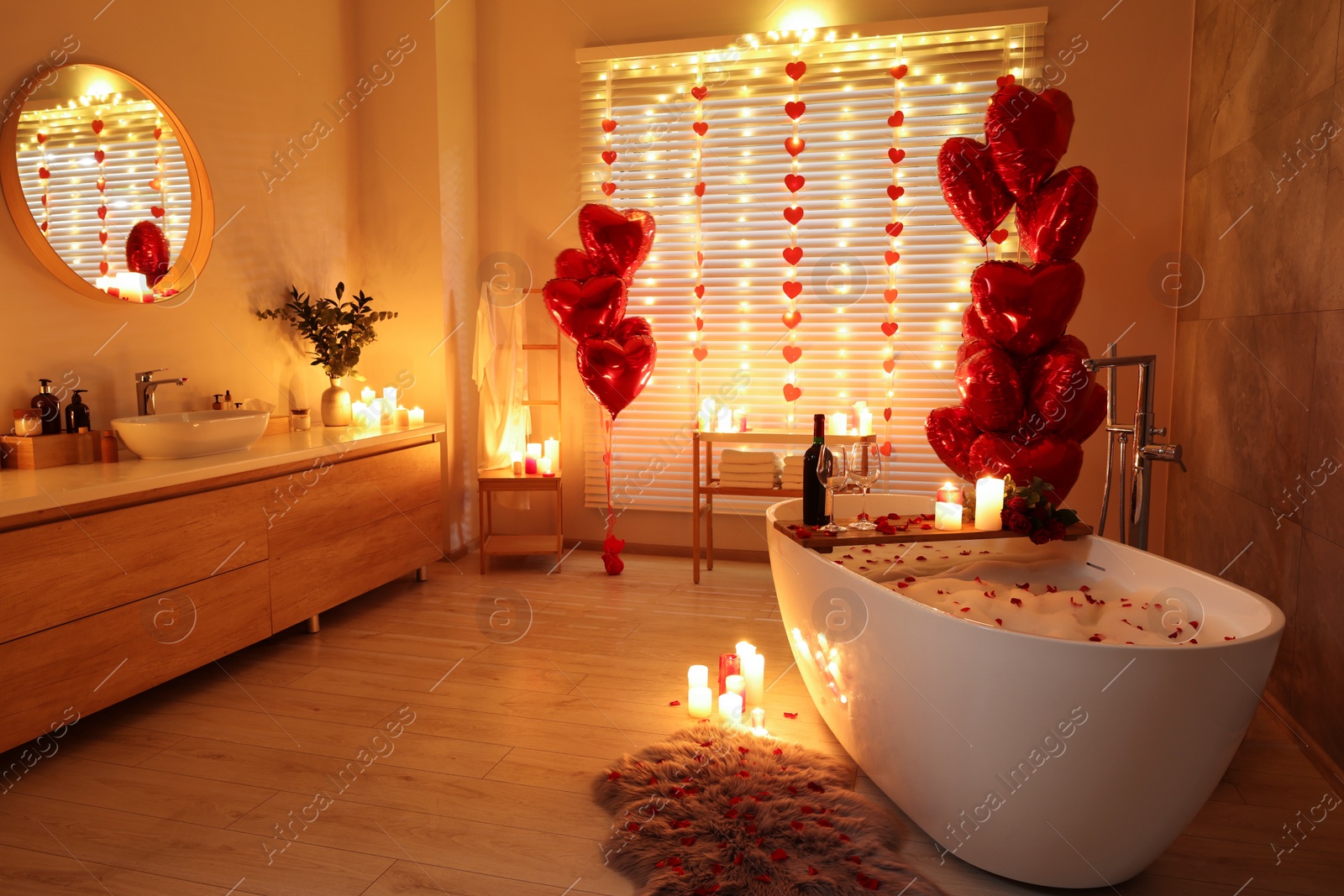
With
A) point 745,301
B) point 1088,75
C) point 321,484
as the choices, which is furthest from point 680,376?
point 1088,75

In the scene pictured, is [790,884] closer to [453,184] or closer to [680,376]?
[680,376]

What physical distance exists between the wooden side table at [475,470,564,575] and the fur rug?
1.91 meters

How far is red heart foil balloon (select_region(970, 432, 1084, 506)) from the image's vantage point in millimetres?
2889

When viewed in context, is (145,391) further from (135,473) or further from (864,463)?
(864,463)

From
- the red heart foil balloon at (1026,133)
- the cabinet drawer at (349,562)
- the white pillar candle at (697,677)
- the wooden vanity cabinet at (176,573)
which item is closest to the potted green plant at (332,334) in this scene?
the wooden vanity cabinet at (176,573)

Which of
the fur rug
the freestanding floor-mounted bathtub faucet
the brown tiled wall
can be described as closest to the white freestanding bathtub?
the fur rug

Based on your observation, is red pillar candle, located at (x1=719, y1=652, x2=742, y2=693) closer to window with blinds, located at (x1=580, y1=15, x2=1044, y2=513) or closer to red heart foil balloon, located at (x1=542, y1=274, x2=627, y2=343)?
window with blinds, located at (x1=580, y1=15, x2=1044, y2=513)

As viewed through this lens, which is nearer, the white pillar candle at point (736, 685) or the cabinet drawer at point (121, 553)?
the cabinet drawer at point (121, 553)

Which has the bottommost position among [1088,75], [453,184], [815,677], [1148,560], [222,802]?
[222,802]

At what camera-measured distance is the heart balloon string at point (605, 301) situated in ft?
12.0

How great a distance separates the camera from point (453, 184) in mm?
4188

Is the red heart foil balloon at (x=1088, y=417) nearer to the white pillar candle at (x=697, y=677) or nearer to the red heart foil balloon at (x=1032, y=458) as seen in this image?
the red heart foil balloon at (x=1032, y=458)

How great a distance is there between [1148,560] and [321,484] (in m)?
2.63

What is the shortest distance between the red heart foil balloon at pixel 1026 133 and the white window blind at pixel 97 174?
2.97 meters
